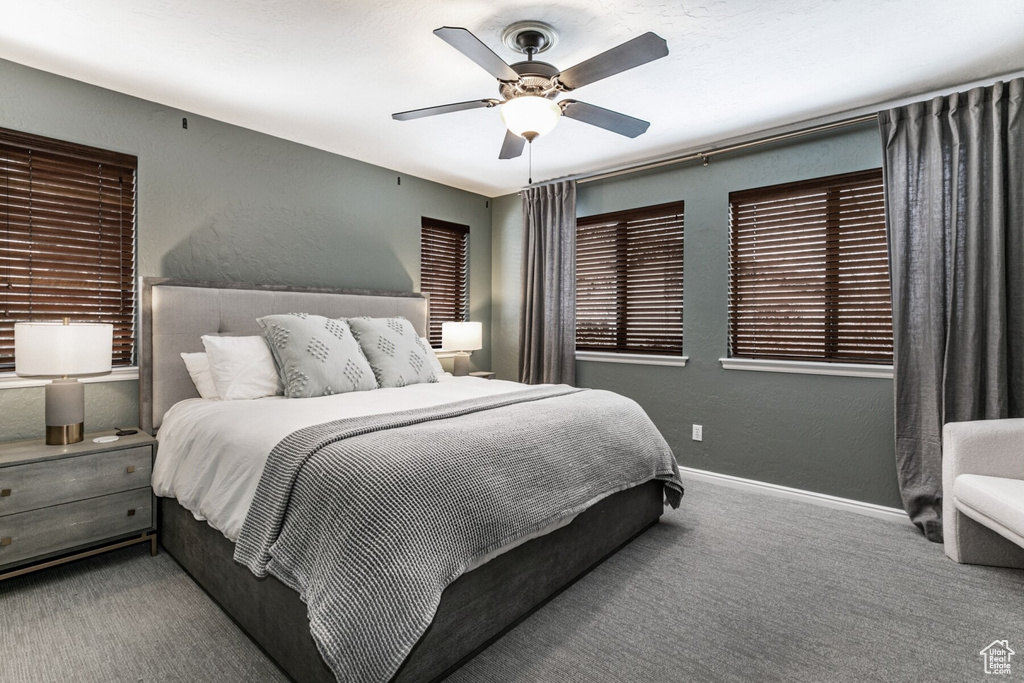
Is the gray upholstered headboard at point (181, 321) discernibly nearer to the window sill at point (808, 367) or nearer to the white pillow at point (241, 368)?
the white pillow at point (241, 368)

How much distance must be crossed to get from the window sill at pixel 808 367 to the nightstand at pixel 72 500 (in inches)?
141

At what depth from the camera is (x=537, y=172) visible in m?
4.38

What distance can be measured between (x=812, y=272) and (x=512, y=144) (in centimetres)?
214

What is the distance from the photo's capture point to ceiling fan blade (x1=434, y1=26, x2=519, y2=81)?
1799mm

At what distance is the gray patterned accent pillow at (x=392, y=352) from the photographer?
3133mm

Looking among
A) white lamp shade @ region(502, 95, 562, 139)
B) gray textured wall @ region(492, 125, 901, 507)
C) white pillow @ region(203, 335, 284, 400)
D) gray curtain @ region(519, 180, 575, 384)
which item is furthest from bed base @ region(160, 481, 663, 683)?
gray curtain @ region(519, 180, 575, 384)

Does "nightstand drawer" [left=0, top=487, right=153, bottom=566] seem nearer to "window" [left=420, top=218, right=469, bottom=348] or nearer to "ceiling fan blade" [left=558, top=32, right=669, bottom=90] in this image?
"window" [left=420, top=218, right=469, bottom=348]

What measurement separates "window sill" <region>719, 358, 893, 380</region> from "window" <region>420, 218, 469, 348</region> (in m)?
2.45

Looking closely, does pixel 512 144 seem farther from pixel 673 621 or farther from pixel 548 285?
pixel 673 621

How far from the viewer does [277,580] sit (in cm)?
160

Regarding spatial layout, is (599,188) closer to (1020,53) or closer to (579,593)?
(1020,53)

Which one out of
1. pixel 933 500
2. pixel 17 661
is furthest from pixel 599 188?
pixel 17 661

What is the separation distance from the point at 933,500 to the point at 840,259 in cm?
147

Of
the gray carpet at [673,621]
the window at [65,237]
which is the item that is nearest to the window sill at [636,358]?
the gray carpet at [673,621]
